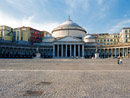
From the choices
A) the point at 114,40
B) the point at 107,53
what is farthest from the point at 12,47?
the point at 114,40

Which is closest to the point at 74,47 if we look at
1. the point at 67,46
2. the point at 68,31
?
the point at 67,46

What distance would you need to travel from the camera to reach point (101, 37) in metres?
113

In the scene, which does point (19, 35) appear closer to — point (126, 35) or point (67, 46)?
point (67, 46)

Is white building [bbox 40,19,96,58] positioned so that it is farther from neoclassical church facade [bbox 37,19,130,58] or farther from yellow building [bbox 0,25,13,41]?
yellow building [bbox 0,25,13,41]

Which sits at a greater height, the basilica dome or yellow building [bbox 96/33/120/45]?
the basilica dome

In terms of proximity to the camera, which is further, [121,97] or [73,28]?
[73,28]

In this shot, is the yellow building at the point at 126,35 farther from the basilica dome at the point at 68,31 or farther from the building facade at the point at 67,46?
the basilica dome at the point at 68,31

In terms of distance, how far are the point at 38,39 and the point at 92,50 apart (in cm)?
4996

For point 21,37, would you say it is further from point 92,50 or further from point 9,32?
point 92,50

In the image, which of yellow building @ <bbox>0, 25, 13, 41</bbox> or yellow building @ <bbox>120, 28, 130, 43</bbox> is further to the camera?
yellow building @ <bbox>120, 28, 130, 43</bbox>

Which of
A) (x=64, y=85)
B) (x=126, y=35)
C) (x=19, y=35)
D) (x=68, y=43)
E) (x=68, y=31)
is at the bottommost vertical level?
(x=64, y=85)

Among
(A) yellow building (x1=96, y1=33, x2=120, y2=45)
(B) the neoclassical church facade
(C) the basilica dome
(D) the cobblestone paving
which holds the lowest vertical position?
(D) the cobblestone paving

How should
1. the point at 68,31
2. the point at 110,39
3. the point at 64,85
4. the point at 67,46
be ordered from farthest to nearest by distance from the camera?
the point at 110,39 < the point at 68,31 < the point at 67,46 < the point at 64,85

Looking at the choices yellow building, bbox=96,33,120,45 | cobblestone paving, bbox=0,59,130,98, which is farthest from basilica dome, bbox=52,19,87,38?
cobblestone paving, bbox=0,59,130,98
